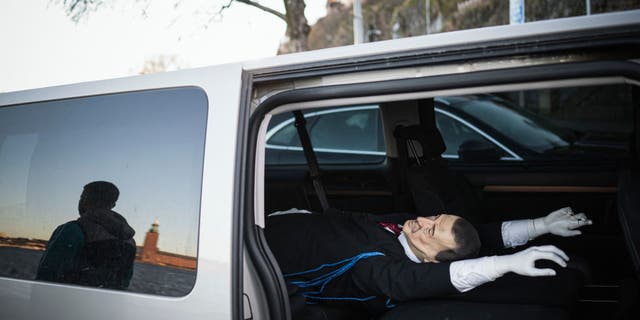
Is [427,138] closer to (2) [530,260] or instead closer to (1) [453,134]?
(1) [453,134]

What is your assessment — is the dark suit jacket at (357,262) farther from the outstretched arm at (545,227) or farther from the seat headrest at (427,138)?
the seat headrest at (427,138)

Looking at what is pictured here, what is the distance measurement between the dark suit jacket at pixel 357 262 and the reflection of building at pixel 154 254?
718 mm

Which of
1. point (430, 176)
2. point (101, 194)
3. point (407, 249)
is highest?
point (430, 176)

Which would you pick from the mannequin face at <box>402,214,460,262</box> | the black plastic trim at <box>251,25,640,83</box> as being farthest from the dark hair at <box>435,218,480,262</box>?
the black plastic trim at <box>251,25,640,83</box>

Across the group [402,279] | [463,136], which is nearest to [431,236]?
[402,279]

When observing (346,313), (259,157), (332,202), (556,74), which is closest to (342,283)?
(346,313)

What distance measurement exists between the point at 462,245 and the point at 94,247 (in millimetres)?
1411

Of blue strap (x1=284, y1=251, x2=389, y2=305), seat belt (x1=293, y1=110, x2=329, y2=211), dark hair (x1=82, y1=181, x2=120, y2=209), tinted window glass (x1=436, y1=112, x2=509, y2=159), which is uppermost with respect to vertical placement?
tinted window glass (x1=436, y1=112, x2=509, y2=159)

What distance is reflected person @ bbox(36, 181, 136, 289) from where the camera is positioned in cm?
187

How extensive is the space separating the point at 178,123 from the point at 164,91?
5.7 inches

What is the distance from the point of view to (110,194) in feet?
6.29

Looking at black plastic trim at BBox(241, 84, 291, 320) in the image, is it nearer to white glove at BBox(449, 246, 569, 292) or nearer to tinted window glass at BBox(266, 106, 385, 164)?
white glove at BBox(449, 246, 569, 292)

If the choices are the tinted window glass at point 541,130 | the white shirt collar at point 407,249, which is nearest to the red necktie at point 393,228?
the white shirt collar at point 407,249

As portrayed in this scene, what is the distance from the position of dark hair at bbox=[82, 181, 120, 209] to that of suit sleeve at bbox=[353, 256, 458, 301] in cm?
99
